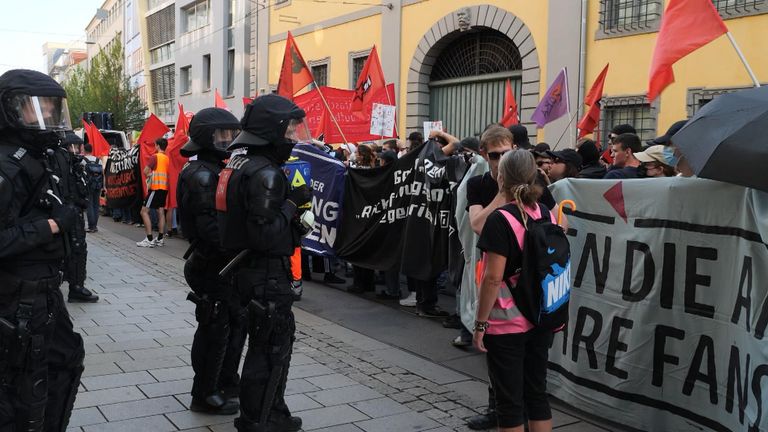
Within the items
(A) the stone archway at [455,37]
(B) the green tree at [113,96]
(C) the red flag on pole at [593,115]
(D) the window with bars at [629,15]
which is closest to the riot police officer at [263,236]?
(C) the red flag on pole at [593,115]

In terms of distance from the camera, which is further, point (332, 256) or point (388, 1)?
point (388, 1)

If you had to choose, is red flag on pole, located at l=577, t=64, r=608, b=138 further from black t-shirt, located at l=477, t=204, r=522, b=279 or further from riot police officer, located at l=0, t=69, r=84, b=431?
riot police officer, located at l=0, t=69, r=84, b=431

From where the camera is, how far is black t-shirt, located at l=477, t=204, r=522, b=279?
3422 mm

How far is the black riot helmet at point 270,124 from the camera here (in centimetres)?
404

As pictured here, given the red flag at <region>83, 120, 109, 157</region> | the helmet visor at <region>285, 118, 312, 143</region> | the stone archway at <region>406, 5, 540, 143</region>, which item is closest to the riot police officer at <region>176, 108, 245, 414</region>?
the helmet visor at <region>285, 118, 312, 143</region>

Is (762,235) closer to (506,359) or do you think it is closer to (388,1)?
(506,359)

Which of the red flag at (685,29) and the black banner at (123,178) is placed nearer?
the red flag at (685,29)

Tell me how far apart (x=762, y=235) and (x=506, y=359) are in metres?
1.37

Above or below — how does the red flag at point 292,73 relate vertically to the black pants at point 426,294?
above

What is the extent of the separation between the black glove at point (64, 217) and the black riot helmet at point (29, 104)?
1.16 feet

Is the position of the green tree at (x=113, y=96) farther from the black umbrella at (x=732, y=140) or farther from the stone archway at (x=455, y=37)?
the black umbrella at (x=732, y=140)

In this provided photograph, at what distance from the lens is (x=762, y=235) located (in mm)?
3346

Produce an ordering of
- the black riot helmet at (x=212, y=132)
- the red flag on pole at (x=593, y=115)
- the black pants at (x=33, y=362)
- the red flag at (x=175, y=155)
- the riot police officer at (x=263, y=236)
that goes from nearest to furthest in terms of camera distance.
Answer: the black pants at (x=33, y=362) → the riot police officer at (x=263, y=236) → the black riot helmet at (x=212, y=132) → the red flag on pole at (x=593, y=115) → the red flag at (x=175, y=155)

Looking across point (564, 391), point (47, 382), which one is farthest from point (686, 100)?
point (47, 382)
